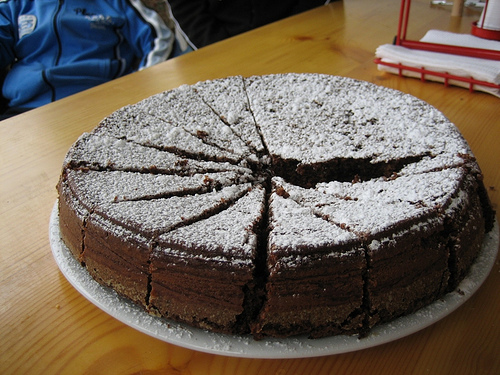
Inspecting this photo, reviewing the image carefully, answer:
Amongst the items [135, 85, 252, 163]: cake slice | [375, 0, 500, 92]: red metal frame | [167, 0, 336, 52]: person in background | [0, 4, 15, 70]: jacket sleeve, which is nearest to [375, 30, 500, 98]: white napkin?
[375, 0, 500, 92]: red metal frame

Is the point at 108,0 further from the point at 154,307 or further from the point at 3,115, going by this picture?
the point at 154,307

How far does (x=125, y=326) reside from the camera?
1.14 m

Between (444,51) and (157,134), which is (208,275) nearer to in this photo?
(157,134)

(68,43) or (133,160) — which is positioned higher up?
(133,160)

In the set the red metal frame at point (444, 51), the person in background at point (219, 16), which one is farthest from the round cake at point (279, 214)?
the person in background at point (219, 16)

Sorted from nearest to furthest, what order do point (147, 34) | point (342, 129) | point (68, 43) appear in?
point (342, 129), point (68, 43), point (147, 34)

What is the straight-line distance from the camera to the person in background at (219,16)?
3232 mm

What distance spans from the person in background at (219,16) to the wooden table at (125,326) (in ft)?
1.04

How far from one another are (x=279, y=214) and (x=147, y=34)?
2508mm

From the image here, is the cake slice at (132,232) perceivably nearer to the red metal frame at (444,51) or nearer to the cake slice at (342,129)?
the cake slice at (342,129)

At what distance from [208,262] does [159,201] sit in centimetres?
27

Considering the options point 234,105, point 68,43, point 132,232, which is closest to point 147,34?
Result: point 68,43

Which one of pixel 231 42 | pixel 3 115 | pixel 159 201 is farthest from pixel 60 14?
pixel 159 201

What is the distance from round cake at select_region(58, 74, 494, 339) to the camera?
987 millimetres
